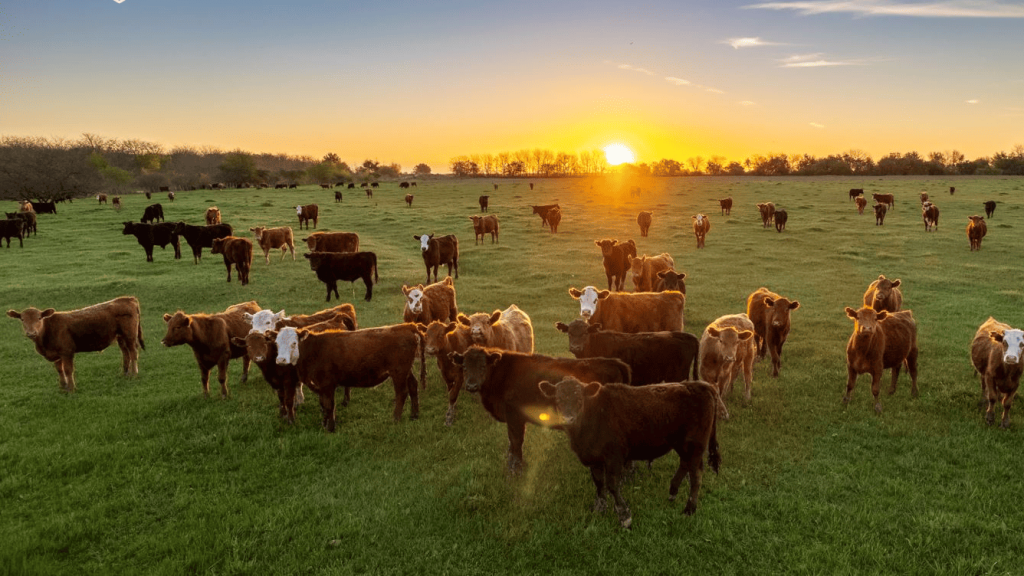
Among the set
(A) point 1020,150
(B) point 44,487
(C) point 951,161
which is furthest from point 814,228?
(A) point 1020,150

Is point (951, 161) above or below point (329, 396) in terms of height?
above

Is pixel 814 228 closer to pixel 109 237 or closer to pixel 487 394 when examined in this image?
pixel 487 394

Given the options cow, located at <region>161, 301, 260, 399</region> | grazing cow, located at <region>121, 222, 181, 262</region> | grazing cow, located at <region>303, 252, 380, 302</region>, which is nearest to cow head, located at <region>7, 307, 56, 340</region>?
cow, located at <region>161, 301, 260, 399</region>

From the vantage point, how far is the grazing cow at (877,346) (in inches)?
308

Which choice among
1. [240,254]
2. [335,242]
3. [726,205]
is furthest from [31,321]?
[726,205]

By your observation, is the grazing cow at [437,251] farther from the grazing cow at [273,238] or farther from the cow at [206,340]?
the cow at [206,340]

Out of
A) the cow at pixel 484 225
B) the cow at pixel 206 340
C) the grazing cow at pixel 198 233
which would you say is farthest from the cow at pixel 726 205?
the cow at pixel 206 340

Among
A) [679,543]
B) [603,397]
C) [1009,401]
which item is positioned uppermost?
[603,397]

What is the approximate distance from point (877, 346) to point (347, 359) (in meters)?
8.45

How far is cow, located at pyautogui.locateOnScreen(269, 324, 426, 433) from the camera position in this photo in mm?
7449

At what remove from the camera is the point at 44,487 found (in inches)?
234

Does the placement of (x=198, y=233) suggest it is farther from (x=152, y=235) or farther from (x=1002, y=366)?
(x=1002, y=366)

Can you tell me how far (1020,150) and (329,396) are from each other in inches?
5934

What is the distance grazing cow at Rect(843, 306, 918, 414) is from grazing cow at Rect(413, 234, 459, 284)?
1325cm
